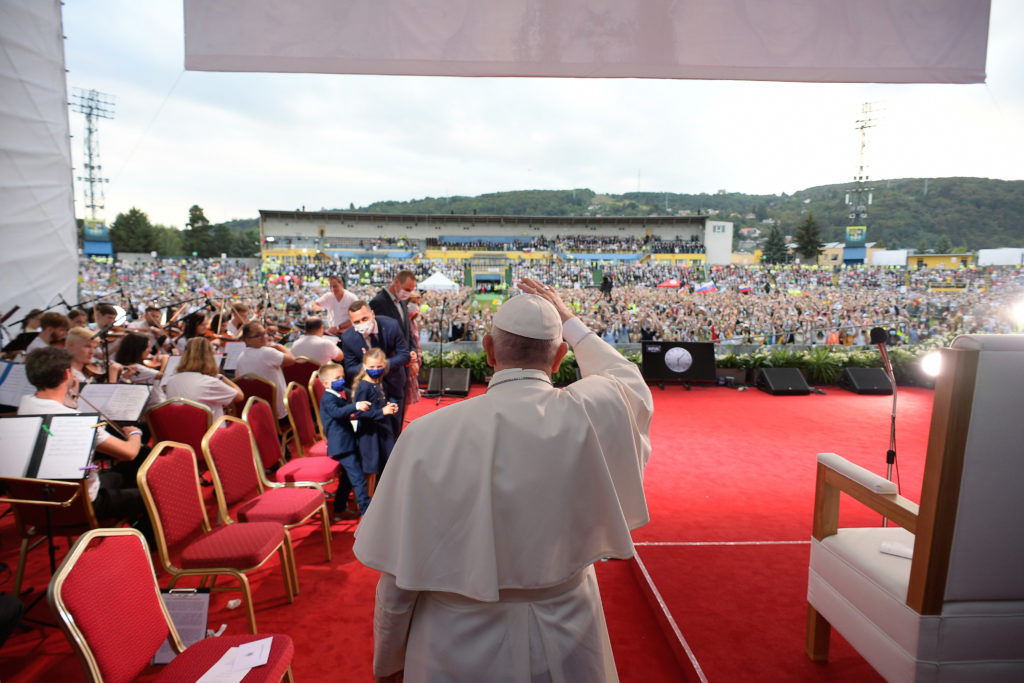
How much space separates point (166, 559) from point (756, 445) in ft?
20.5

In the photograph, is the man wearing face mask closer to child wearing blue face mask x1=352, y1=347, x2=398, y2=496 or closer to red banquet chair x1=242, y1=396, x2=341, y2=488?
child wearing blue face mask x1=352, y1=347, x2=398, y2=496

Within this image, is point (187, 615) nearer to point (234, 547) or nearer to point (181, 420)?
point (234, 547)

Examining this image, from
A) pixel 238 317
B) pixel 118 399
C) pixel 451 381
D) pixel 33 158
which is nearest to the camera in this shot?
pixel 118 399

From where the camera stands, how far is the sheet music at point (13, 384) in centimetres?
431

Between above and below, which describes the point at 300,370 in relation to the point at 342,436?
above

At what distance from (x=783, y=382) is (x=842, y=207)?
12.7 m

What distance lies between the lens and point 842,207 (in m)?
18.2

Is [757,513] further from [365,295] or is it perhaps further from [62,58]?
[365,295]

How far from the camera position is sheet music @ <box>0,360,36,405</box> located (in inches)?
169

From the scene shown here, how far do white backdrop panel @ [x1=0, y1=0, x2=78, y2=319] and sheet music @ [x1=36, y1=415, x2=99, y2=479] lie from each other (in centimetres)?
582

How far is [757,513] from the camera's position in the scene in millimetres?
4184

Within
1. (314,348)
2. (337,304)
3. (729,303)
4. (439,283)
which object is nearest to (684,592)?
(314,348)

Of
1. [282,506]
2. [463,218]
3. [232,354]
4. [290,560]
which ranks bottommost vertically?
[290,560]

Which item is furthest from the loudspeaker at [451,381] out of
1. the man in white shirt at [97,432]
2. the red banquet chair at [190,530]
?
the red banquet chair at [190,530]
